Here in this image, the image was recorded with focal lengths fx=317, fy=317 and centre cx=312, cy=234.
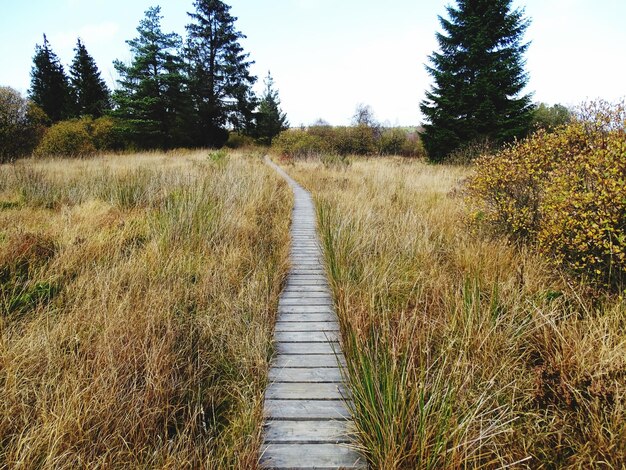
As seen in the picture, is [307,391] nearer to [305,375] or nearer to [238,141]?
[305,375]

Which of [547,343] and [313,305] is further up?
[547,343]

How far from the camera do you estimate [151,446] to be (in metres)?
1.80

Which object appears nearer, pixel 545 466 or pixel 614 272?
pixel 545 466

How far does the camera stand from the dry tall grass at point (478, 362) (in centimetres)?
164

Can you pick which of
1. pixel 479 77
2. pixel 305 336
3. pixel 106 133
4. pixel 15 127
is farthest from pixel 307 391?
pixel 106 133

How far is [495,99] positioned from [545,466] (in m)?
19.3

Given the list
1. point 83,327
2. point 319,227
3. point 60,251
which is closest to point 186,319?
point 83,327

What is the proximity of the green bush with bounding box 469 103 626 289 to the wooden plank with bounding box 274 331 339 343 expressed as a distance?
2301 mm

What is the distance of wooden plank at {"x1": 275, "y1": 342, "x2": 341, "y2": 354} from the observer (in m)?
2.67

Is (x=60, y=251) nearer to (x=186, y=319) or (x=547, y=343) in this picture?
(x=186, y=319)

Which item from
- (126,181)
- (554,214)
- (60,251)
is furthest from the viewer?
Answer: (126,181)

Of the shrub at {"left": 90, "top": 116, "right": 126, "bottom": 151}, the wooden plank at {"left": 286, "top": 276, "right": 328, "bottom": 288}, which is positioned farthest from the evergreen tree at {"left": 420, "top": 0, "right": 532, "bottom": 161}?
the shrub at {"left": 90, "top": 116, "right": 126, "bottom": 151}

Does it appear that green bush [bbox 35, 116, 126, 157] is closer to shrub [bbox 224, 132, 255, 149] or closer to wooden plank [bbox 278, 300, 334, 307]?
shrub [bbox 224, 132, 255, 149]

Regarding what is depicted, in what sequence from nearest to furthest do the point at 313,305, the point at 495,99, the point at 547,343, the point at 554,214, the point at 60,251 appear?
the point at 547,343 < the point at 554,214 < the point at 313,305 < the point at 60,251 < the point at 495,99
